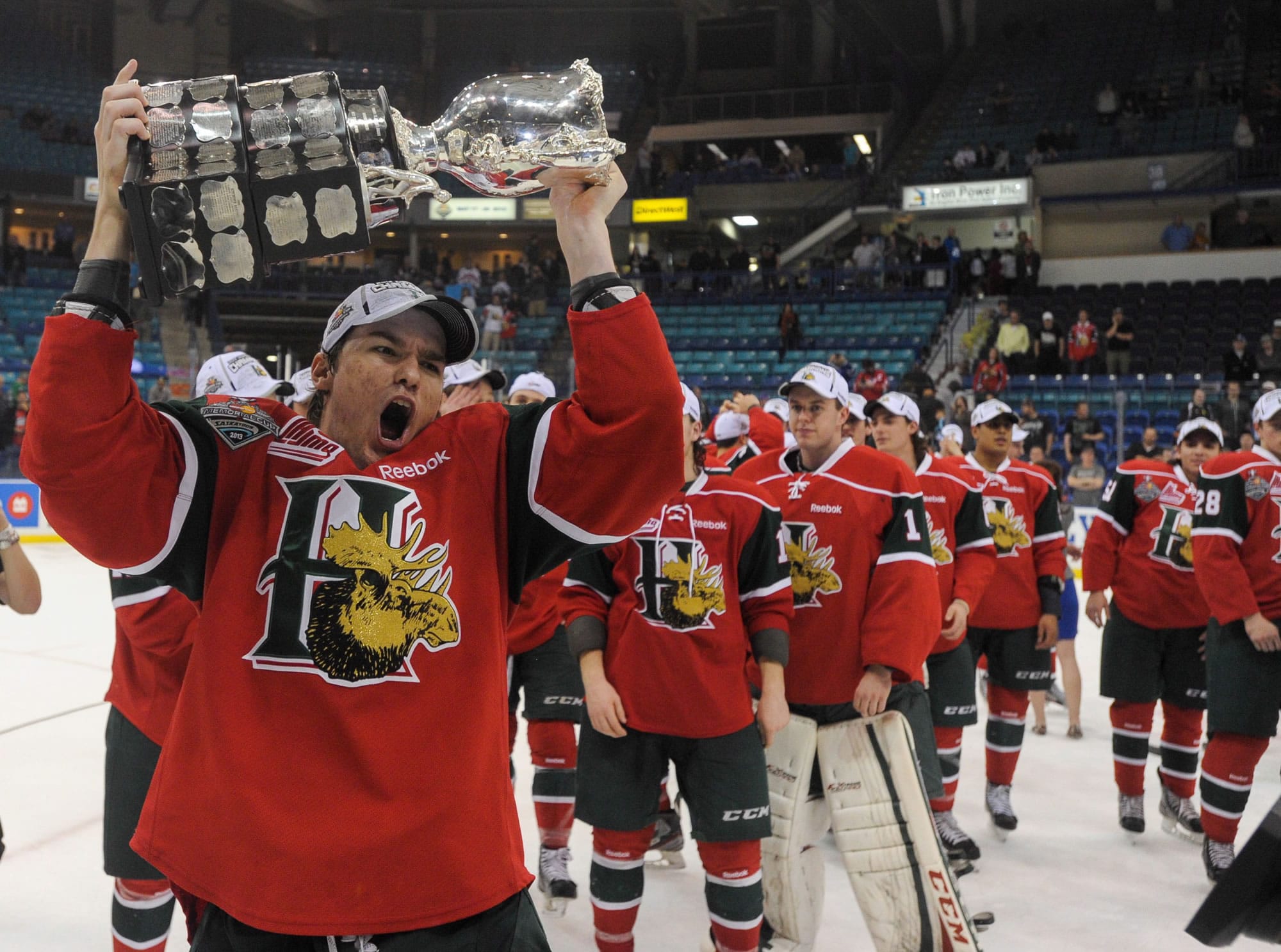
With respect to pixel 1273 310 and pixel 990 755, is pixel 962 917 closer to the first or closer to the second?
pixel 990 755

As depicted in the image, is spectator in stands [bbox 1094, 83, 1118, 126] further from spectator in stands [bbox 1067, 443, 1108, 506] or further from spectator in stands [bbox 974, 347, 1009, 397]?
spectator in stands [bbox 1067, 443, 1108, 506]

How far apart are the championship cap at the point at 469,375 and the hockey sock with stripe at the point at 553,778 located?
1.37 meters

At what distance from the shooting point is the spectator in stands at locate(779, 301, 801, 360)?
19.0m

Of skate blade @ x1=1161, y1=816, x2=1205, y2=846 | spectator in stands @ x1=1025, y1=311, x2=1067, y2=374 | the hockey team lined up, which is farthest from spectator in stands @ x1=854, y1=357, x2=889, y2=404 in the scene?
skate blade @ x1=1161, y1=816, x2=1205, y2=846

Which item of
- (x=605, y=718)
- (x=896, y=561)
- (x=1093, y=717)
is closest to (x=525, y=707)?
(x=605, y=718)

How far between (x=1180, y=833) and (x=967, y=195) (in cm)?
1815

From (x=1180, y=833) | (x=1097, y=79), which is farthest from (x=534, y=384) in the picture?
(x=1097, y=79)

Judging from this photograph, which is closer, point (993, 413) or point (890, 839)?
point (890, 839)

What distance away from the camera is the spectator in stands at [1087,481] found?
11148mm

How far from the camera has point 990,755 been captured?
4.96m

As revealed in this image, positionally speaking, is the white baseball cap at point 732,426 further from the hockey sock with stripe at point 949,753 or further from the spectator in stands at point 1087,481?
the spectator in stands at point 1087,481

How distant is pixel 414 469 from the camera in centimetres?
163

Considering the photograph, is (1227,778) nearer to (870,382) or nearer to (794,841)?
(794,841)

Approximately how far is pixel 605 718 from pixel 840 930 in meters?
1.40
